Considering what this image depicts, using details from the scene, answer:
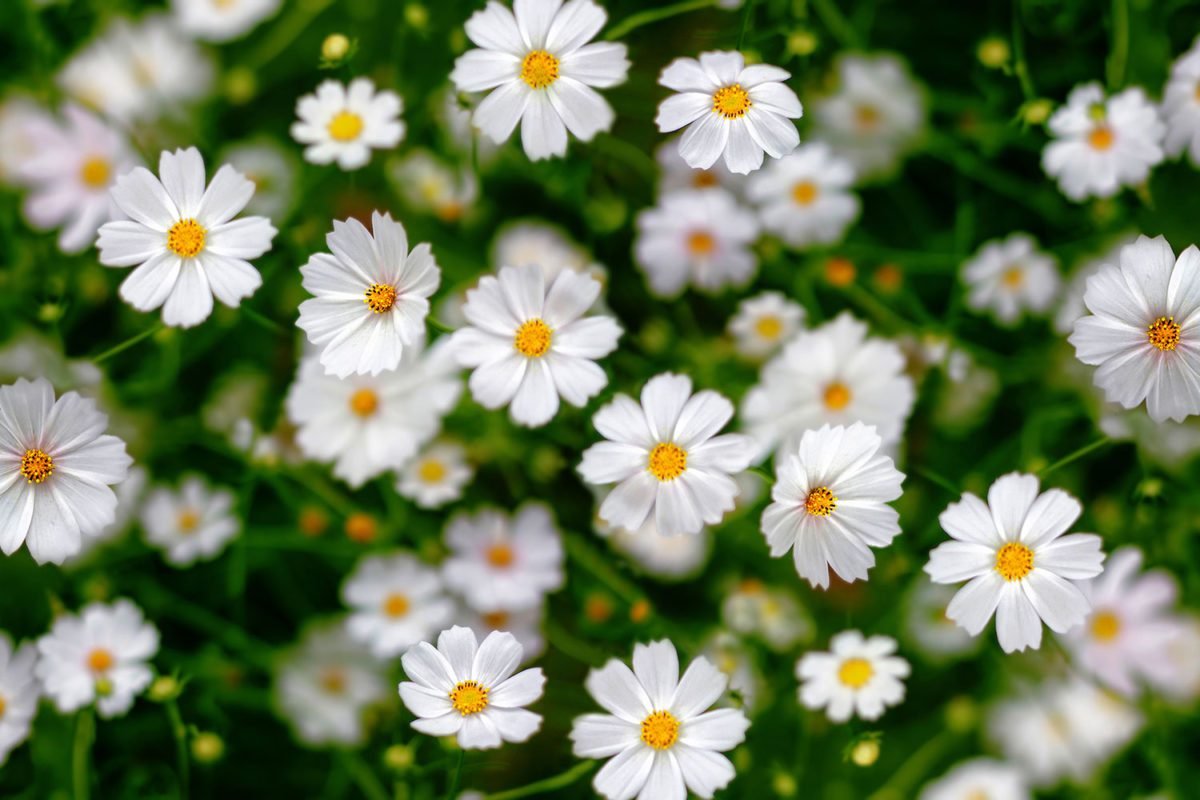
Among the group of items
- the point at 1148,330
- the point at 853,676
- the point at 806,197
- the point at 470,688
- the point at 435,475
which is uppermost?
the point at 806,197

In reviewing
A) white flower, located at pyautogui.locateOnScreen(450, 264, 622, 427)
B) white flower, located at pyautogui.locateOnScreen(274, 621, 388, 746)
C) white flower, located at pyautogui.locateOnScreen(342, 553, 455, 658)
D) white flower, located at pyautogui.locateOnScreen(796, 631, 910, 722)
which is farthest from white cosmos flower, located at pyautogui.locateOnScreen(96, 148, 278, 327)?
white flower, located at pyautogui.locateOnScreen(796, 631, 910, 722)

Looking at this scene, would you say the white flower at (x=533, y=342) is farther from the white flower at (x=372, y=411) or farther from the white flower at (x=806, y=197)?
the white flower at (x=806, y=197)

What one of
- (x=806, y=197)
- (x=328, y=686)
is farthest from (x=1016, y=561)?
(x=328, y=686)

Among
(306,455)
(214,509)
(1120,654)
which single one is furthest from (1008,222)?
(214,509)

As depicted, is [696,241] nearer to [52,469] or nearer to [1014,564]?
[1014,564]

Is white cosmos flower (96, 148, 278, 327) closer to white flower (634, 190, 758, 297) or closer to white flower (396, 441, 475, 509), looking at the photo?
white flower (396, 441, 475, 509)
